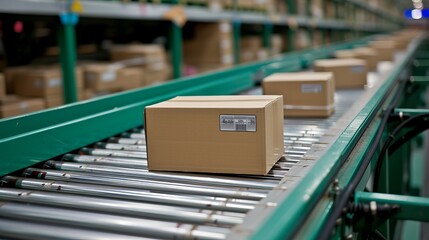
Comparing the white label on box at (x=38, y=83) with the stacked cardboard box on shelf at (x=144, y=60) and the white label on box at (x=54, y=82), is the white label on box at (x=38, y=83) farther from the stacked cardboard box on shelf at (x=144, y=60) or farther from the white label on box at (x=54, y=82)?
the stacked cardboard box on shelf at (x=144, y=60)

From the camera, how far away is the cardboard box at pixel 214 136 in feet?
4.51

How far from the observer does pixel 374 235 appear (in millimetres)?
1339

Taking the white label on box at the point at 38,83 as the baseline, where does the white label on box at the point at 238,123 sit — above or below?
below

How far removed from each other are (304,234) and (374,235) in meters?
0.51

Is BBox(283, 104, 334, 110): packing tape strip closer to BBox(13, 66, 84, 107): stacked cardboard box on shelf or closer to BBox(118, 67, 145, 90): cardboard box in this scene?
BBox(13, 66, 84, 107): stacked cardboard box on shelf

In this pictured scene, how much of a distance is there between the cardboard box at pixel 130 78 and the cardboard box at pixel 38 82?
1.41ft

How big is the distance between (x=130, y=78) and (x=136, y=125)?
152 cm

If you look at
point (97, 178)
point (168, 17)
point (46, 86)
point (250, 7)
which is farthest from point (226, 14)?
point (97, 178)

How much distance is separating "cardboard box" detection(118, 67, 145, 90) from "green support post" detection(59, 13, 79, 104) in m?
0.68

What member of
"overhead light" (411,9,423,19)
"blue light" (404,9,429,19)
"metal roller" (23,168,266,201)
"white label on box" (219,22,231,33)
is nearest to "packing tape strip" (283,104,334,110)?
"metal roller" (23,168,266,201)

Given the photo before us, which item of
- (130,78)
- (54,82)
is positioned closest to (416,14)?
(130,78)

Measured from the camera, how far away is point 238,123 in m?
1.39

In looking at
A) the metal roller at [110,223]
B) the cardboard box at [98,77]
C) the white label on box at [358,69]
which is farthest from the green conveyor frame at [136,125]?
the cardboard box at [98,77]

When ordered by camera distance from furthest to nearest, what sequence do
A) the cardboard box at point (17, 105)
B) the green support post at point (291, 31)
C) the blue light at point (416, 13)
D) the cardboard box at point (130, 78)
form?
the blue light at point (416, 13), the green support post at point (291, 31), the cardboard box at point (130, 78), the cardboard box at point (17, 105)
